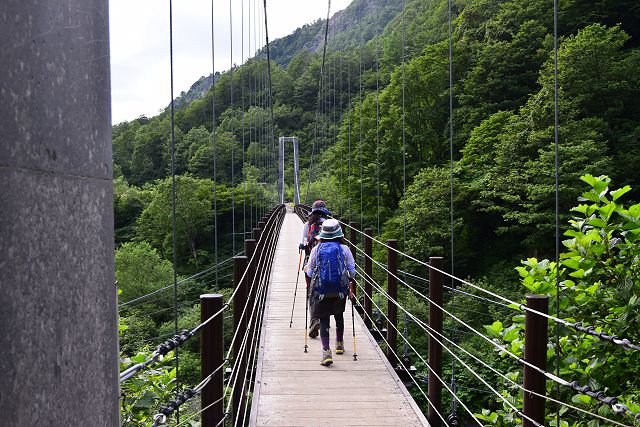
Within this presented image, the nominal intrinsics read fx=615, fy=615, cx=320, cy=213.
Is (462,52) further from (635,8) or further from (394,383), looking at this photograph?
(394,383)

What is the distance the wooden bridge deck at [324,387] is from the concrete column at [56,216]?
2.11m

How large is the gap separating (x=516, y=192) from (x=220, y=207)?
15370 millimetres

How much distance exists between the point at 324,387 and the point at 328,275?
2.12ft

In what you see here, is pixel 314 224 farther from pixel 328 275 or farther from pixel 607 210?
pixel 607 210

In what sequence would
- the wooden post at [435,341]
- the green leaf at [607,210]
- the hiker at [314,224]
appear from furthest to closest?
the hiker at [314,224] < the wooden post at [435,341] < the green leaf at [607,210]

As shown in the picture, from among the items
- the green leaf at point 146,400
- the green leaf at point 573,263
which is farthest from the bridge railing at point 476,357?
the green leaf at point 146,400

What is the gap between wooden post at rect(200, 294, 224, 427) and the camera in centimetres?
196

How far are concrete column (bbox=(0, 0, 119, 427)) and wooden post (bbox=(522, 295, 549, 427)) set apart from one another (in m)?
1.18

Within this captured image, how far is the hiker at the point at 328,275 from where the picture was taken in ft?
11.8

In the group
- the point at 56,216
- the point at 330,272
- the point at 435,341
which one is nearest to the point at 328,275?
the point at 330,272

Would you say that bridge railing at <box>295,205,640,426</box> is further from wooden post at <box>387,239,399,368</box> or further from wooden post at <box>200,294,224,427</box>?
wooden post at <box>200,294,224,427</box>

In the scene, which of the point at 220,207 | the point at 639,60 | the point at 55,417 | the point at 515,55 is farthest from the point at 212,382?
the point at 220,207

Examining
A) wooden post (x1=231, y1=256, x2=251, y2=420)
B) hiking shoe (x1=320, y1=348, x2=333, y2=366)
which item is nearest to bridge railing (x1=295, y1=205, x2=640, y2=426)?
hiking shoe (x1=320, y1=348, x2=333, y2=366)

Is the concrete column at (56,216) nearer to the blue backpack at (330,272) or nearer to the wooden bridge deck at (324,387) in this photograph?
the wooden bridge deck at (324,387)
